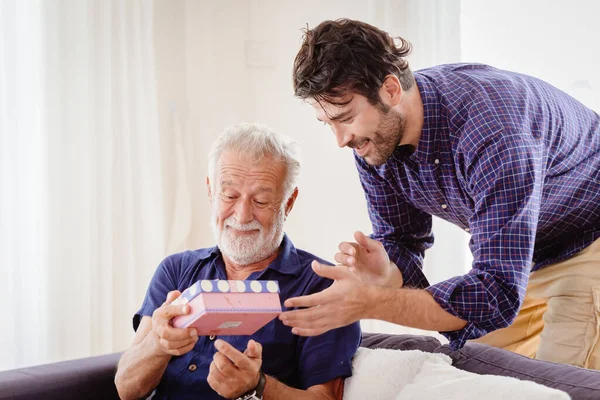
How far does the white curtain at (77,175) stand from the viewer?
2.96m

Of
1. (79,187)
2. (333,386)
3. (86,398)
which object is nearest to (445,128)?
(333,386)

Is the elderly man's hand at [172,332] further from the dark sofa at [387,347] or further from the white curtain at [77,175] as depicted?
the white curtain at [77,175]

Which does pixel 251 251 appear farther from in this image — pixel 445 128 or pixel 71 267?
pixel 71 267

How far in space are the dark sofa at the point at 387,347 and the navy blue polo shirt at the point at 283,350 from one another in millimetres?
219

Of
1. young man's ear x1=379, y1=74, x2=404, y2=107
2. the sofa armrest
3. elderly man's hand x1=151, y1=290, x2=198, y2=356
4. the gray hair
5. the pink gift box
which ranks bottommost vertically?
the sofa armrest

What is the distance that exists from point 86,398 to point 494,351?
46.1 inches

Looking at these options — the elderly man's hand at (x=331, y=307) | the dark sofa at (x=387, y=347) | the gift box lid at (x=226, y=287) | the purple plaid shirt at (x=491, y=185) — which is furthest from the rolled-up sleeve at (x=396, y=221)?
the gift box lid at (x=226, y=287)

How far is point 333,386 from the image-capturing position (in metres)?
1.90

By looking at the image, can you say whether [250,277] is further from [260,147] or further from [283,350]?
[260,147]

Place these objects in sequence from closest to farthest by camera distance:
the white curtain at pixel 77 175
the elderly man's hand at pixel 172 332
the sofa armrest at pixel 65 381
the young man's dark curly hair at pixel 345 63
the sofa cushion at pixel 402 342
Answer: the elderly man's hand at pixel 172 332 → the young man's dark curly hair at pixel 345 63 → the sofa armrest at pixel 65 381 → the sofa cushion at pixel 402 342 → the white curtain at pixel 77 175

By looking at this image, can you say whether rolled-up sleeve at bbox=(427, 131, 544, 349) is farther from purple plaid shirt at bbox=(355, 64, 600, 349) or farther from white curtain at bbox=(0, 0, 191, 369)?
white curtain at bbox=(0, 0, 191, 369)

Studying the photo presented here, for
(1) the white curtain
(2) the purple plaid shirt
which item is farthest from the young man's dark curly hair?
(1) the white curtain

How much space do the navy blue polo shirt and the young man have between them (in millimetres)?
181

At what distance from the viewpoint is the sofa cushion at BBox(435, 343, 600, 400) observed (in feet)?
5.24
